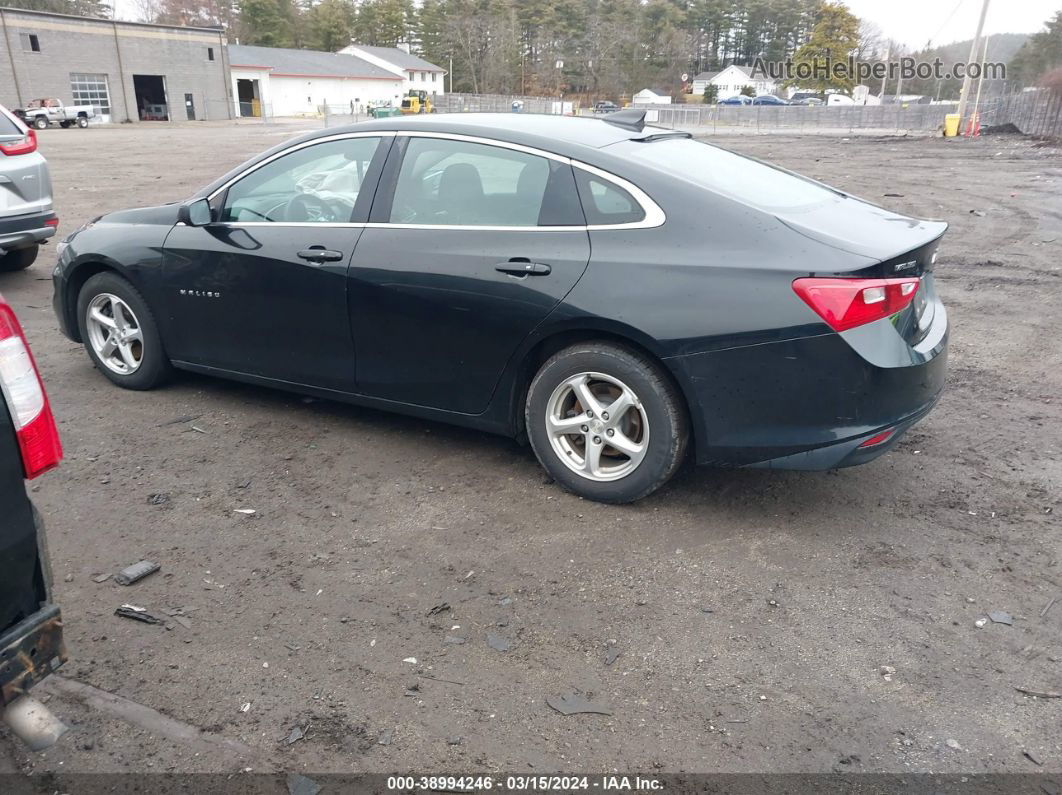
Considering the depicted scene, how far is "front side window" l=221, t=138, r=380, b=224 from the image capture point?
4.60m

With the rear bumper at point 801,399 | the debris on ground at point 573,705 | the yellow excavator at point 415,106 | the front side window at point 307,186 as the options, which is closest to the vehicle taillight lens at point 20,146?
the front side window at point 307,186

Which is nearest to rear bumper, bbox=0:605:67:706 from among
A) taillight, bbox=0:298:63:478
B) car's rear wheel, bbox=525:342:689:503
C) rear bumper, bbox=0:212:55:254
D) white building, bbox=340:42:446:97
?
taillight, bbox=0:298:63:478

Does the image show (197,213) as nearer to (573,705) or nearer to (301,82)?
(573,705)

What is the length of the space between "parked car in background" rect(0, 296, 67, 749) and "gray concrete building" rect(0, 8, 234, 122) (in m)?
58.2

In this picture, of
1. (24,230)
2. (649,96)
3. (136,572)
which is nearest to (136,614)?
(136,572)

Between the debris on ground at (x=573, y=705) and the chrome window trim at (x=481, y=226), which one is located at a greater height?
the chrome window trim at (x=481, y=226)

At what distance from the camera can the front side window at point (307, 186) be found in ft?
15.1

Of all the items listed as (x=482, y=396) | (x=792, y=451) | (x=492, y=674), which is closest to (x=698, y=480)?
(x=792, y=451)

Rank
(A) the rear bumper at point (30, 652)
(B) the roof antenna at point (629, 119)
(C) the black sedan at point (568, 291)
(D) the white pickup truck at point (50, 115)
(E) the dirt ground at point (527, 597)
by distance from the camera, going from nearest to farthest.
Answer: (A) the rear bumper at point (30, 652) → (E) the dirt ground at point (527, 597) → (C) the black sedan at point (568, 291) → (B) the roof antenna at point (629, 119) → (D) the white pickup truck at point (50, 115)

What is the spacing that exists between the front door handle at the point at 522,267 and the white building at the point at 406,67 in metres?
89.7

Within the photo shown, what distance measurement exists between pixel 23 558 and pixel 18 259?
8.48 meters

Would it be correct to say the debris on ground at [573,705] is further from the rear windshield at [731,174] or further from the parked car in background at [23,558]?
the rear windshield at [731,174]

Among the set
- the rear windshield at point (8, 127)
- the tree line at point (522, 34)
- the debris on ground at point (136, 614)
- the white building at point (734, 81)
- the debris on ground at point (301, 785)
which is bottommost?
the debris on ground at point (136, 614)

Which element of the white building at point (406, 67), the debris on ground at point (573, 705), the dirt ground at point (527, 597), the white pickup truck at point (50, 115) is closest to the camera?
the dirt ground at point (527, 597)
